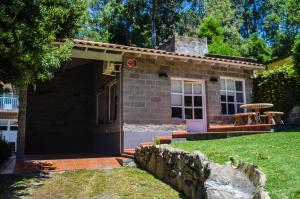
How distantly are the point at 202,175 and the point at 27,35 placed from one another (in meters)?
4.31

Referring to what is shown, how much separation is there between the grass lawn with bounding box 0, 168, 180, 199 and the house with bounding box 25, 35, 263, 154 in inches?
121

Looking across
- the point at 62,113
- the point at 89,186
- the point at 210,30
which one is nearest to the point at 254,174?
the point at 89,186

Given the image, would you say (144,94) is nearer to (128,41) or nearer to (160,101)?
(160,101)

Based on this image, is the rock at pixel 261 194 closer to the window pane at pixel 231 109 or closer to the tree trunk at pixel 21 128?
the tree trunk at pixel 21 128

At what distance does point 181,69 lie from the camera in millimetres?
12797

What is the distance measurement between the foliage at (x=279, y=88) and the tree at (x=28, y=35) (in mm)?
9570

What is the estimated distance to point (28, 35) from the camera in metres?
6.34

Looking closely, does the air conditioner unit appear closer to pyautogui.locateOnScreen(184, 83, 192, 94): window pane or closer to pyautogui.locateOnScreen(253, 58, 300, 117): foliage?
pyautogui.locateOnScreen(184, 83, 192, 94): window pane

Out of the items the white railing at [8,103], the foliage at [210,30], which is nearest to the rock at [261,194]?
the white railing at [8,103]

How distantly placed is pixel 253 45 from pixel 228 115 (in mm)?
16555

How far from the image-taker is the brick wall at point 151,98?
11445mm

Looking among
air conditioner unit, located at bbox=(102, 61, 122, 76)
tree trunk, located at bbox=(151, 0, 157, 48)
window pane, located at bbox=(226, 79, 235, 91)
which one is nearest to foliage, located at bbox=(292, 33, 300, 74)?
window pane, located at bbox=(226, 79, 235, 91)

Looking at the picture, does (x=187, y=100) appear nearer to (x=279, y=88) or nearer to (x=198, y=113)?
(x=198, y=113)

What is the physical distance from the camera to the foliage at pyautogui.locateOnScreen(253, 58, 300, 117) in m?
13.3
